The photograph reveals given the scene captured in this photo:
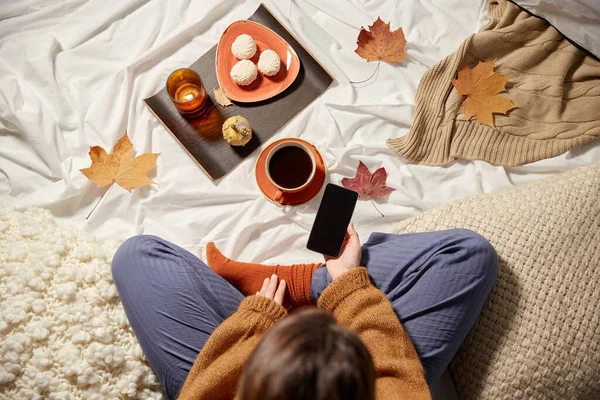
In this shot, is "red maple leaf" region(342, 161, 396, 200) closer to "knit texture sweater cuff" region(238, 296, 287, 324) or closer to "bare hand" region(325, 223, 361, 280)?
"bare hand" region(325, 223, 361, 280)

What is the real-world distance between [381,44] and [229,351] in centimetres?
84

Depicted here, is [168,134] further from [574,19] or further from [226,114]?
[574,19]

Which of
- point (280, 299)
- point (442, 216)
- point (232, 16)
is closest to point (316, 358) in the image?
point (280, 299)

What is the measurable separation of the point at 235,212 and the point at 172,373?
0.39 metres

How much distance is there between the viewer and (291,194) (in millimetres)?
1059

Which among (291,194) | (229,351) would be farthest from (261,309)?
(291,194)

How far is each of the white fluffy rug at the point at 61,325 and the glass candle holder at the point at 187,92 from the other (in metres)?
0.37

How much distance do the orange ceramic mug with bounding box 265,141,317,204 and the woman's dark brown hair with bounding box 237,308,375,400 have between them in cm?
52

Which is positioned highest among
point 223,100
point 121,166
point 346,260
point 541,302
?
point 223,100

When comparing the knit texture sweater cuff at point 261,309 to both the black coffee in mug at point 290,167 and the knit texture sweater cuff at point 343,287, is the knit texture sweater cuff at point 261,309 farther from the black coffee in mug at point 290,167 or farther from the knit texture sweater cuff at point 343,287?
the black coffee in mug at point 290,167

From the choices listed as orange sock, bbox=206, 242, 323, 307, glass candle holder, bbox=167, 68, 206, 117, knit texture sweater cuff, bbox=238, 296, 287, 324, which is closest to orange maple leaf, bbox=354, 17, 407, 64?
glass candle holder, bbox=167, 68, 206, 117

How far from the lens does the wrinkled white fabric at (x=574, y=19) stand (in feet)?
3.59

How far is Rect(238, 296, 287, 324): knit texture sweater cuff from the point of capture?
32.9 inches

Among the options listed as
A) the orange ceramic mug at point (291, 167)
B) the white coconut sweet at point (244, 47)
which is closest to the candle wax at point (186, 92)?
the white coconut sweet at point (244, 47)
